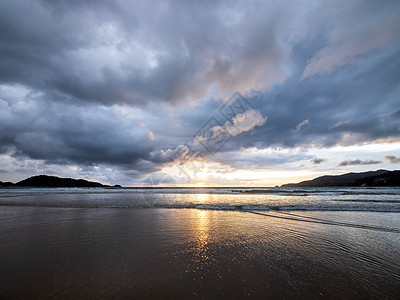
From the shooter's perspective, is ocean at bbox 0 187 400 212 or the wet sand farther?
ocean at bbox 0 187 400 212

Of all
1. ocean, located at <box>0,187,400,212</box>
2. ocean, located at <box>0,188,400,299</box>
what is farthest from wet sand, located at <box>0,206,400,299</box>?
ocean, located at <box>0,187,400,212</box>

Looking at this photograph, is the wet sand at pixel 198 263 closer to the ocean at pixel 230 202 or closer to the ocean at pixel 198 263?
the ocean at pixel 198 263

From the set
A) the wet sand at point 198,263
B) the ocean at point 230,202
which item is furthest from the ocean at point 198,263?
the ocean at point 230,202

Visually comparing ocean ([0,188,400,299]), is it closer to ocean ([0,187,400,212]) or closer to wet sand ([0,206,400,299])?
wet sand ([0,206,400,299])

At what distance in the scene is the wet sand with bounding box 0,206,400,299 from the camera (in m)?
3.47

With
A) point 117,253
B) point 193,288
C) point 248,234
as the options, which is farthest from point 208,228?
point 193,288

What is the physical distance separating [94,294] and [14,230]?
25.3ft

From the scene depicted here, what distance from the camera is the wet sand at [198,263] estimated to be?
3.47 metres

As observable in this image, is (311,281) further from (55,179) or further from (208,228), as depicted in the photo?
(55,179)

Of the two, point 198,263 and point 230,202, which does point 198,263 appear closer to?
point 198,263

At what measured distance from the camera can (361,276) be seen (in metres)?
4.12

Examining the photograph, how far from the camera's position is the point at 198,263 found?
465 cm

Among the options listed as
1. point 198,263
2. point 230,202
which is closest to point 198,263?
point 198,263

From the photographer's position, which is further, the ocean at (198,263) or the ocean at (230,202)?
the ocean at (230,202)
